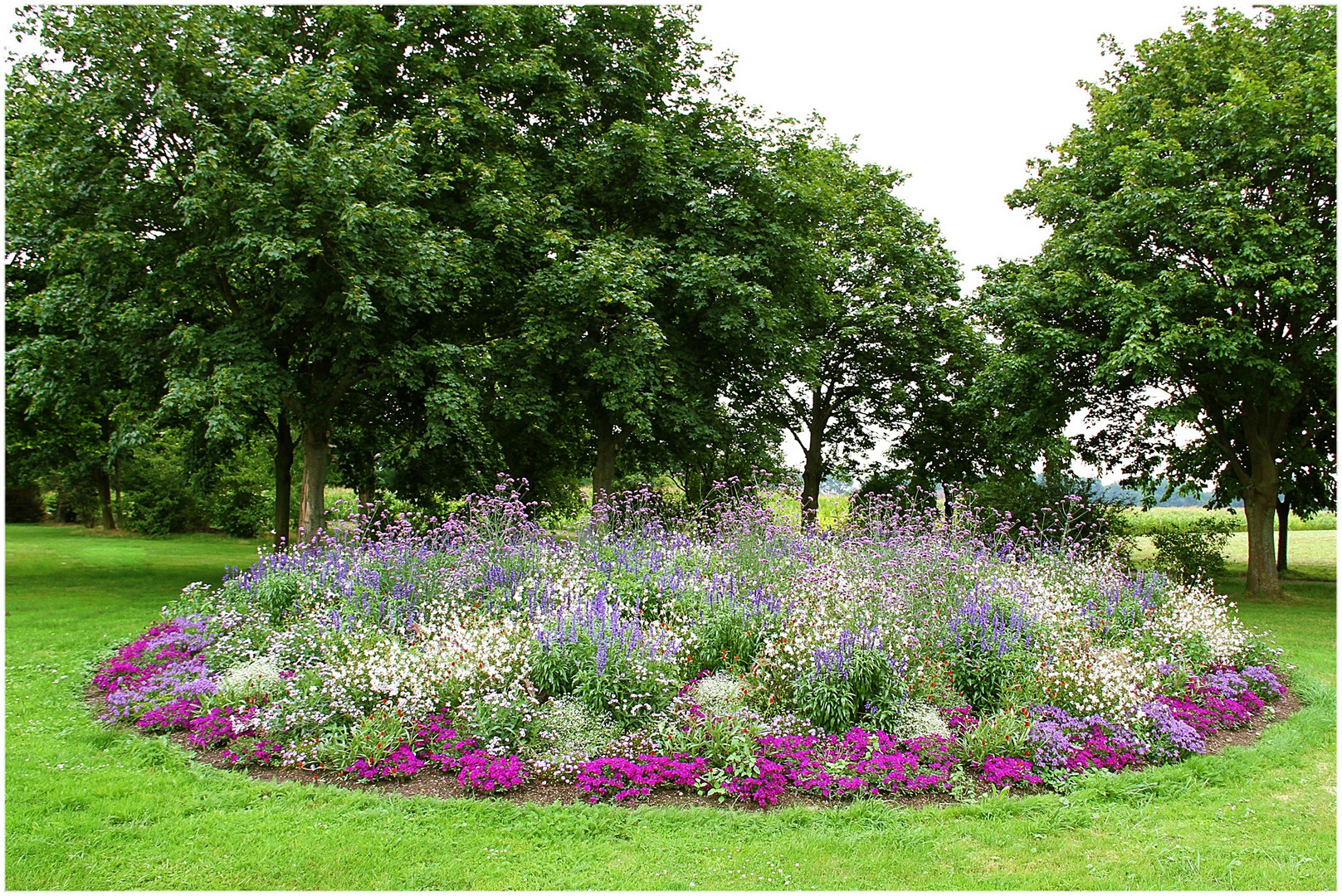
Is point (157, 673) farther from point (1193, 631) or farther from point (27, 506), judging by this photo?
point (27, 506)

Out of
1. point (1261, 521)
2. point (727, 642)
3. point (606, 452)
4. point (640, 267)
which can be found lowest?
point (727, 642)

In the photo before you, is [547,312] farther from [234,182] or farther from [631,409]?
[234,182]

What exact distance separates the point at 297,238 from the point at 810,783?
11.0 m

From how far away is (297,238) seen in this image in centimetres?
1228

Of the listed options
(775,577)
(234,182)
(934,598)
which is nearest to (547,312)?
(234,182)

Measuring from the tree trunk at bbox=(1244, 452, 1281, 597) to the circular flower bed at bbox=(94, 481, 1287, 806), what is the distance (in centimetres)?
840

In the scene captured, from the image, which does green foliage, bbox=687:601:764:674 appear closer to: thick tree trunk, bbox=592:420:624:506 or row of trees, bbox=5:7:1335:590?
row of trees, bbox=5:7:1335:590

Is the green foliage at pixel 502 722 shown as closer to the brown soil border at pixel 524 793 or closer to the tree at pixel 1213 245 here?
the brown soil border at pixel 524 793

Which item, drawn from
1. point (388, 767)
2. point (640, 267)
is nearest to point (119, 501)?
point (640, 267)

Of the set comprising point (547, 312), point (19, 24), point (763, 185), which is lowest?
point (547, 312)

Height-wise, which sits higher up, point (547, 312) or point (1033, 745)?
point (547, 312)

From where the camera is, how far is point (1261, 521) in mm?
15945

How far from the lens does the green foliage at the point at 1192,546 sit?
16.0 metres

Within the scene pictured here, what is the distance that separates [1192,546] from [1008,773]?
1396 centimetres
